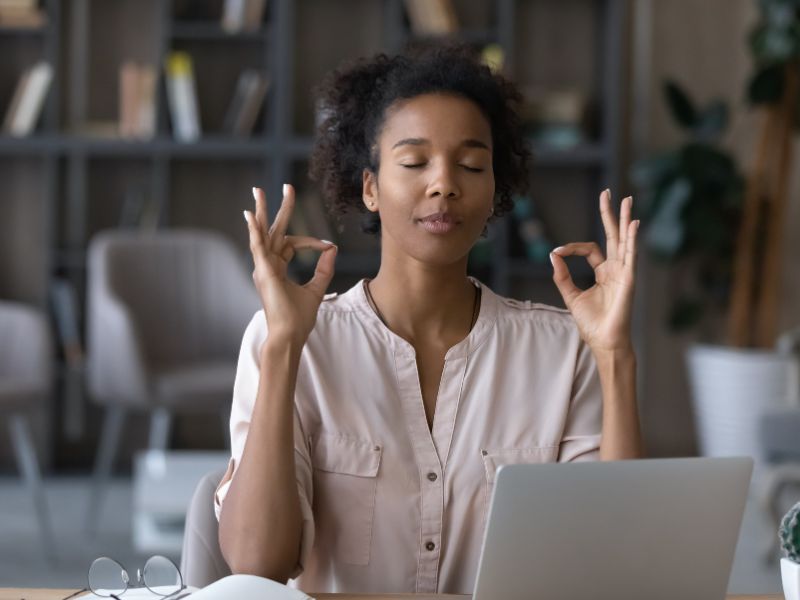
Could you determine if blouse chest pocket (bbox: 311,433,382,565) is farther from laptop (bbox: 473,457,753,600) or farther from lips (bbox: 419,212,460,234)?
laptop (bbox: 473,457,753,600)

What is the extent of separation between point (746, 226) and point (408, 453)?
133 inches

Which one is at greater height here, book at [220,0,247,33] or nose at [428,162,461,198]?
book at [220,0,247,33]

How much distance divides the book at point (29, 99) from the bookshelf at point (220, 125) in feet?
0.13

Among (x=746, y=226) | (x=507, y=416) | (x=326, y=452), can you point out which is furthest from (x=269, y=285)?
(x=746, y=226)

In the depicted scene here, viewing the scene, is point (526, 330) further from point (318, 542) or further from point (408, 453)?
point (318, 542)

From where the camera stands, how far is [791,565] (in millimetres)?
1206

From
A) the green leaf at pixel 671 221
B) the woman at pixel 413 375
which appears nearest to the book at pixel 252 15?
the green leaf at pixel 671 221

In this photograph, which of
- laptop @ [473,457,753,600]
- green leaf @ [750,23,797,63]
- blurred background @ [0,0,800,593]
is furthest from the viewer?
blurred background @ [0,0,800,593]

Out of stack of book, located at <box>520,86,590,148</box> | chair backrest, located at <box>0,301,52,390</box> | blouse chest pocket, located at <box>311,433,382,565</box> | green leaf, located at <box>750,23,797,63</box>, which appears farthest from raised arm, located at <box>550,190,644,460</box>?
stack of book, located at <box>520,86,590,148</box>

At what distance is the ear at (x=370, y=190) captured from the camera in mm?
1648

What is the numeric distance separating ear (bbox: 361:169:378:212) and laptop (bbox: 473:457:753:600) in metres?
0.65

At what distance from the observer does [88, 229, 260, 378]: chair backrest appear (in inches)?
166

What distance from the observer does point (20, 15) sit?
15.1 feet

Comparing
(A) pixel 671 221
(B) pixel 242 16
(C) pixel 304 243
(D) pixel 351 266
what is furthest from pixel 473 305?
(B) pixel 242 16
